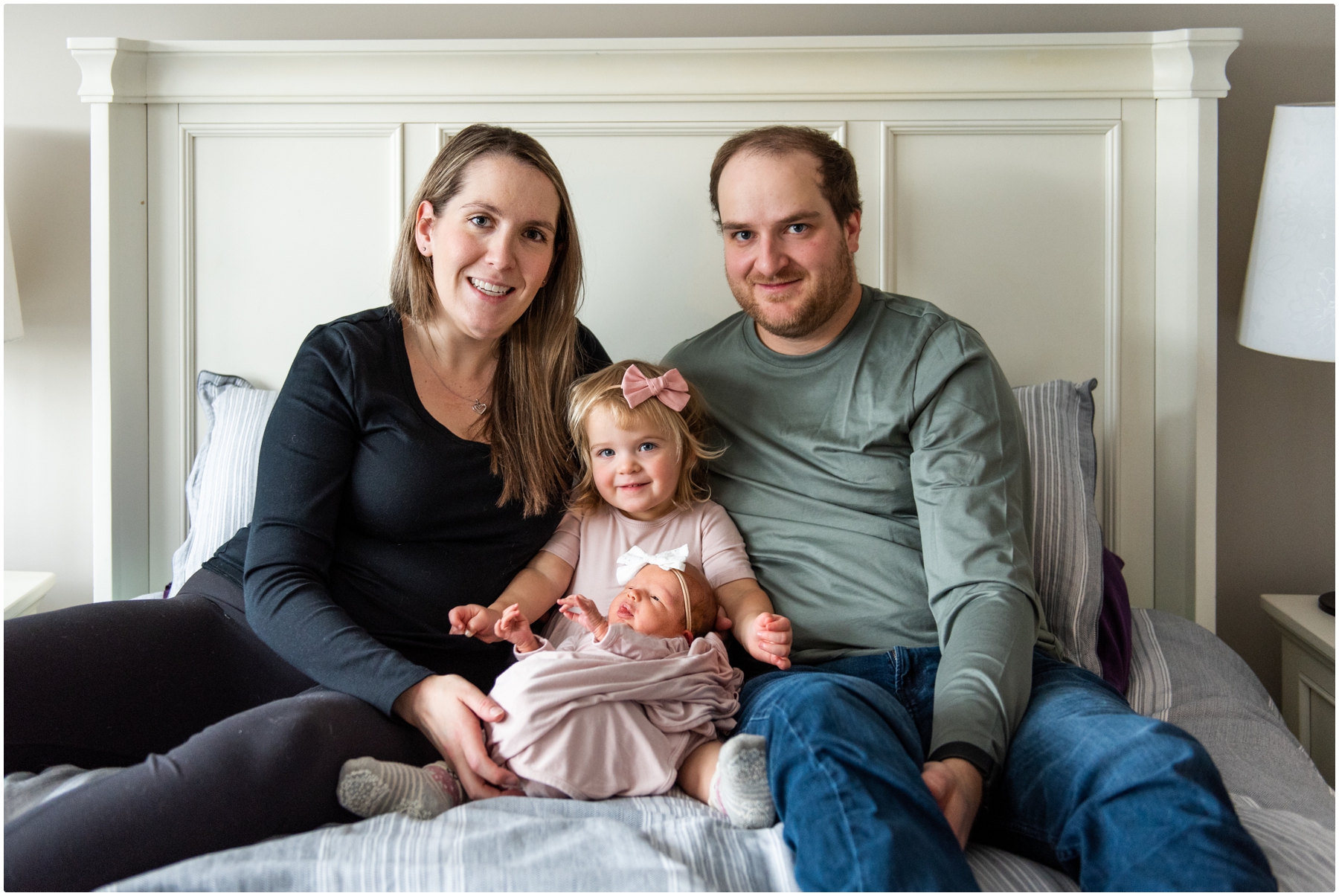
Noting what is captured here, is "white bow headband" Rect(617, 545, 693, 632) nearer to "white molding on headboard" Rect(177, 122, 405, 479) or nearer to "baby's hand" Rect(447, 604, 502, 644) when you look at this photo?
"baby's hand" Rect(447, 604, 502, 644)

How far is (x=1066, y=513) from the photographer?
1.64 meters

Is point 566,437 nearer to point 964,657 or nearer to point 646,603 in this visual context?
point 646,603

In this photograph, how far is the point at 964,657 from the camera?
122 cm

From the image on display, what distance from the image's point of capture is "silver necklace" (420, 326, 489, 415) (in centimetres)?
151

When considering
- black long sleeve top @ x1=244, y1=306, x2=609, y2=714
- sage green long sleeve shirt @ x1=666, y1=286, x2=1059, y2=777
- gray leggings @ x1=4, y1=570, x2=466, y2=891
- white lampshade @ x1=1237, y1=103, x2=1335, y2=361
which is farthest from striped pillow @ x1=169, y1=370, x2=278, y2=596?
white lampshade @ x1=1237, y1=103, x2=1335, y2=361

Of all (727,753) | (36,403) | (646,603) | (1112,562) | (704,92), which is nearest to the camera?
(727,753)

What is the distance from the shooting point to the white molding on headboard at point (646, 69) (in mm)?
1872

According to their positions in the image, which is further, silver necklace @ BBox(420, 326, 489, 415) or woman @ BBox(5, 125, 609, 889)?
silver necklace @ BBox(420, 326, 489, 415)

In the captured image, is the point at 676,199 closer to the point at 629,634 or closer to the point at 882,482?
the point at 882,482

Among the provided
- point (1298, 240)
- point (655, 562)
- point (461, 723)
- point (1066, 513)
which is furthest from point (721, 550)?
point (1298, 240)

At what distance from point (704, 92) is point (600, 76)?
211mm

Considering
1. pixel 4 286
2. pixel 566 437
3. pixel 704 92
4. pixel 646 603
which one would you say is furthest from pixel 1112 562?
pixel 4 286

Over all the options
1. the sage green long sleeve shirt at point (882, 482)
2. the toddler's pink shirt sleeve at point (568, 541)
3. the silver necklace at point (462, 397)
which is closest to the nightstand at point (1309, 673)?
the sage green long sleeve shirt at point (882, 482)

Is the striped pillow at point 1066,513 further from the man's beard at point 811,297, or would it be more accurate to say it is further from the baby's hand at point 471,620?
the baby's hand at point 471,620
